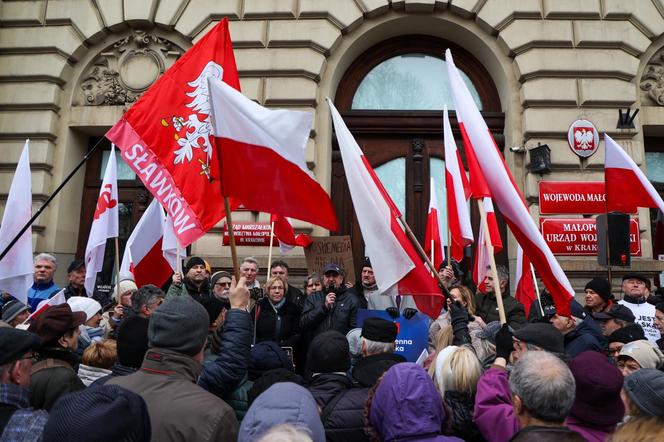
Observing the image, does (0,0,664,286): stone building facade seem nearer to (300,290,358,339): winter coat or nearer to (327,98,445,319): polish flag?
(300,290,358,339): winter coat

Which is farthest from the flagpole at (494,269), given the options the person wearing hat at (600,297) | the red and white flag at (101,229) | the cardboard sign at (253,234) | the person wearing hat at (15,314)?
the cardboard sign at (253,234)

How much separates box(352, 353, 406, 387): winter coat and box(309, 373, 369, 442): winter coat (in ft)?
0.23

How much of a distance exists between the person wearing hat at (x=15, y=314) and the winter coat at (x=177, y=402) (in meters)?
2.87

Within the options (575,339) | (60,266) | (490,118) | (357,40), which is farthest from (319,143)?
(575,339)

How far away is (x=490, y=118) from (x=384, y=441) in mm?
8685

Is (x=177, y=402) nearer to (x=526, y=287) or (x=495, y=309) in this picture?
(x=495, y=309)

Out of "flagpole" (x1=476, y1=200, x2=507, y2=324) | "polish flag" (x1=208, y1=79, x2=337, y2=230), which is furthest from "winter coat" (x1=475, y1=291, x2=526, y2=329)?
"polish flag" (x1=208, y1=79, x2=337, y2=230)

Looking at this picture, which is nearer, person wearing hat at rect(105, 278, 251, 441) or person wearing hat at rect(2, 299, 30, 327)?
person wearing hat at rect(105, 278, 251, 441)

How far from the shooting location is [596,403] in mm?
2328

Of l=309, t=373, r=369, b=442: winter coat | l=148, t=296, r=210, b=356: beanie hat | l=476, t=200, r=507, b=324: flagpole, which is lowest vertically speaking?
l=309, t=373, r=369, b=442: winter coat

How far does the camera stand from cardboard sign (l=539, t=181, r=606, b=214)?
344 inches

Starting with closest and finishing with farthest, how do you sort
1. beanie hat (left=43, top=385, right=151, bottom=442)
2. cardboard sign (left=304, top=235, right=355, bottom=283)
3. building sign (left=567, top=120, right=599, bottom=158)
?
beanie hat (left=43, top=385, right=151, bottom=442)
cardboard sign (left=304, top=235, right=355, bottom=283)
building sign (left=567, top=120, right=599, bottom=158)

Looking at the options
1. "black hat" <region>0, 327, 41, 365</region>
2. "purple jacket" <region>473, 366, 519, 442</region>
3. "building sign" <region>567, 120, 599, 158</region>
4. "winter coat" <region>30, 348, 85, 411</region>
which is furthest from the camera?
"building sign" <region>567, 120, 599, 158</region>

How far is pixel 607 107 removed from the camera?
30.4ft
